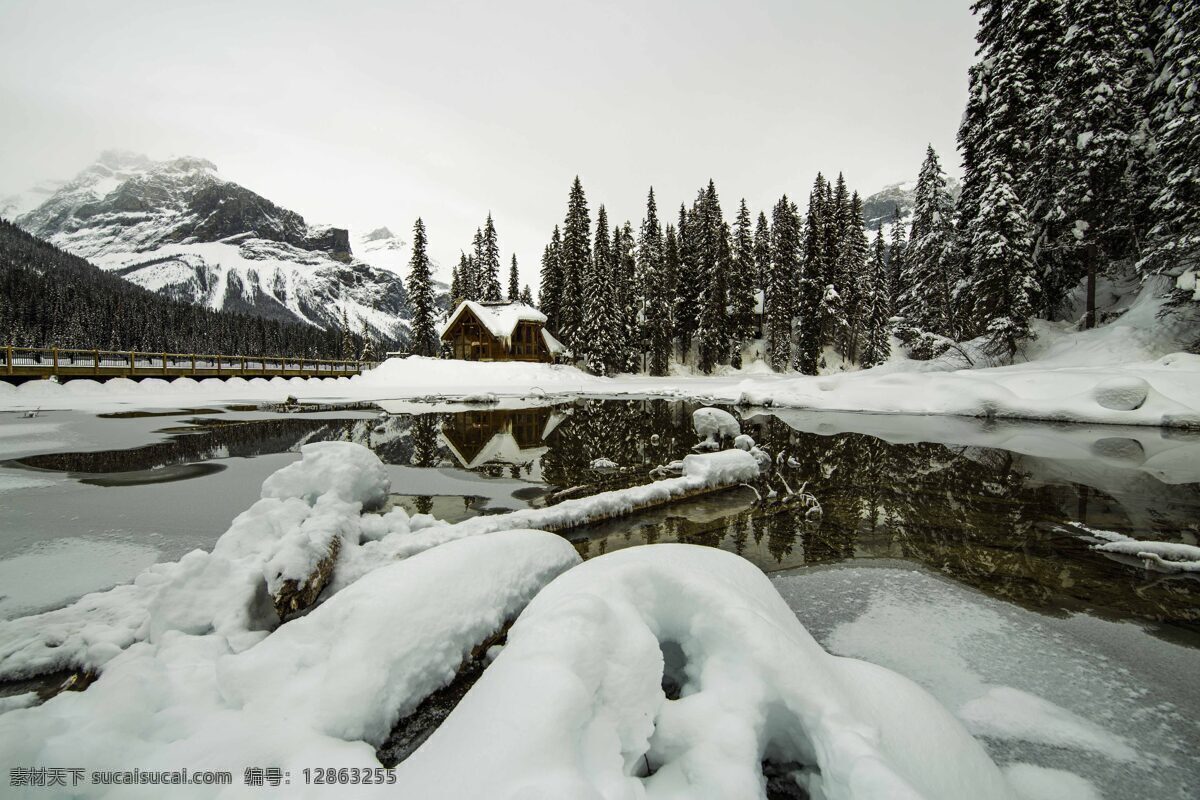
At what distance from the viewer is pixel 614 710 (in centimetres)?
223

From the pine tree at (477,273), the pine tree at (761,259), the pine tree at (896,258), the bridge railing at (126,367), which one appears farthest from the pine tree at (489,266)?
the pine tree at (896,258)

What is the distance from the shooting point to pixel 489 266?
5288cm

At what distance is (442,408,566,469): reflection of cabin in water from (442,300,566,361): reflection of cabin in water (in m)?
22.6

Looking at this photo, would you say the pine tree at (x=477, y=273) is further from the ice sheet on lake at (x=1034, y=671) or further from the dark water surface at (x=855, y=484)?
the ice sheet on lake at (x=1034, y=671)

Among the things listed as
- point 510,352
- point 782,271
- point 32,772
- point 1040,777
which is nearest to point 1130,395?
point 1040,777

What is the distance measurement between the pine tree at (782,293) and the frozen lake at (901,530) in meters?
33.4

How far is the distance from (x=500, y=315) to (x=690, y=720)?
42472 mm

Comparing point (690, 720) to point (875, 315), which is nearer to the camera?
point (690, 720)

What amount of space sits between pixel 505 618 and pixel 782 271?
1872 inches

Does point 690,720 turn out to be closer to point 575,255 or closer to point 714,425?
point 714,425

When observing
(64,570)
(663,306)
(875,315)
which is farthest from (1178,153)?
(663,306)

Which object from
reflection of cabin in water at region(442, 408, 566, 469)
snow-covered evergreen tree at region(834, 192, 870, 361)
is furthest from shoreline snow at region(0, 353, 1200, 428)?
snow-covered evergreen tree at region(834, 192, 870, 361)

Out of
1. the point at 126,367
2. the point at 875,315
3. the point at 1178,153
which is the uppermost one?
the point at 1178,153

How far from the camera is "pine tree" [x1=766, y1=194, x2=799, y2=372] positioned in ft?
148
